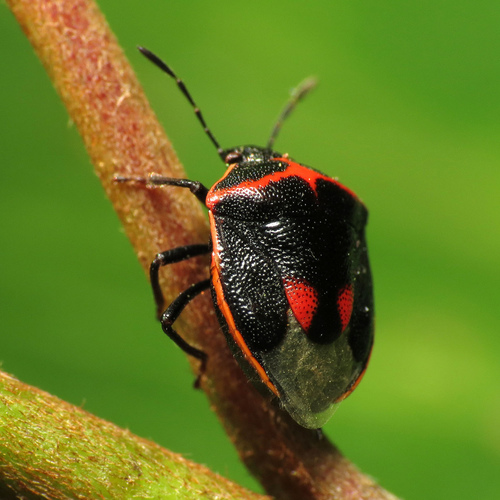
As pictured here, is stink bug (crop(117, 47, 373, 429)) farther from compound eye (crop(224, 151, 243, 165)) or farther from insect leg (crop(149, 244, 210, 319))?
compound eye (crop(224, 151, 243, 165))

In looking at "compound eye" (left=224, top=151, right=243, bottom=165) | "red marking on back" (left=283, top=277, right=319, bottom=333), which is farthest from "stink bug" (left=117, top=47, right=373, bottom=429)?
"compound eye" (left=224, top=151, right=243, bottom=165)

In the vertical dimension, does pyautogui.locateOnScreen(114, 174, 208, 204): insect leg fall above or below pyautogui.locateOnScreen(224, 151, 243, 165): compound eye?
below

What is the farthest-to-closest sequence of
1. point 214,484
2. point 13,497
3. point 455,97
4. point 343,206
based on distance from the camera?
point 455,97, point 343,206, point 214,484, point 13,497

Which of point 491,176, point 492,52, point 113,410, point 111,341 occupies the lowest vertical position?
point 113,410

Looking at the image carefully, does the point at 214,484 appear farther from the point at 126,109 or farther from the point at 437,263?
the point at 437,263

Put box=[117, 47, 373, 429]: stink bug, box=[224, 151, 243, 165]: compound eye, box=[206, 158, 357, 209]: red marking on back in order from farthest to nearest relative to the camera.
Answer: box=[224, 151, 243, 165]: compound eye < box=[206, 158, 357, 209]: red marking on back < box=[117, 47, 373, 429]: stink bug

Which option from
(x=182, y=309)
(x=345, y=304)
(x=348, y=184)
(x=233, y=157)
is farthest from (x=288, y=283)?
(x=348, y=184)

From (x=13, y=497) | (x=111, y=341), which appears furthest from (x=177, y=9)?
(x=13, y=497)

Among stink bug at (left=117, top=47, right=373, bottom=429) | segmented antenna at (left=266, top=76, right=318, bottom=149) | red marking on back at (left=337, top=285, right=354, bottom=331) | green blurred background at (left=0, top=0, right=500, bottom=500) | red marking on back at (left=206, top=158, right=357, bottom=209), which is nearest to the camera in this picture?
stink bug at (left=117, top=47, right=373, bottom=429)

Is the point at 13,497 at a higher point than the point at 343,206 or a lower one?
lower
